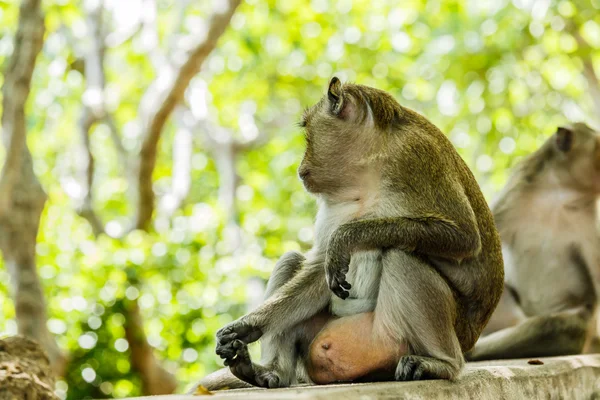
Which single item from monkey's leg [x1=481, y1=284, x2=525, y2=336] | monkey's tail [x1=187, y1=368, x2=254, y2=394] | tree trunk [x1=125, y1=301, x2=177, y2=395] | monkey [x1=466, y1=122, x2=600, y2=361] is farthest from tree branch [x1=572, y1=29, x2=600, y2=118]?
monkey's tail [x1=187, y1=368, x2=254, y2=394]

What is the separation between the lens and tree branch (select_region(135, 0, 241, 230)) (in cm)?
784

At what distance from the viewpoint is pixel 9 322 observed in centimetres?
808

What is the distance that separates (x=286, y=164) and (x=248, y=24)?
236 cm

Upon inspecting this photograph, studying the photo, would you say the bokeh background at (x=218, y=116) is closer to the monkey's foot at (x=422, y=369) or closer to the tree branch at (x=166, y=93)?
the tree branch at (x=166, y=93)

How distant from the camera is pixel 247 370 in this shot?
2902mm

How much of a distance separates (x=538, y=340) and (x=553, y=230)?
2.74ft

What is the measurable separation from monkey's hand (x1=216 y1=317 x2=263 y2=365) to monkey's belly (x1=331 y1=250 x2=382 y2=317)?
1.09 ft

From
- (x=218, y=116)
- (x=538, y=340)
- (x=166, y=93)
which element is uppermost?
(x=218, y=116)

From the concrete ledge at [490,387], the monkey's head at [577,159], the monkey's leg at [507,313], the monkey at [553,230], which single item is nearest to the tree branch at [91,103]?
the monkey's leg at [507,313]

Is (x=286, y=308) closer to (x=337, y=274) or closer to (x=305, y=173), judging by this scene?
(x=337, y=274)

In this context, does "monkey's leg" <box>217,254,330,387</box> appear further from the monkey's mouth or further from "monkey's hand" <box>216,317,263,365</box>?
the monkey's mouth

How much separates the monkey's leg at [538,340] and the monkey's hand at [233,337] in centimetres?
215

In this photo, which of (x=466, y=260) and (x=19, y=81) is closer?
(x=466, y=260)

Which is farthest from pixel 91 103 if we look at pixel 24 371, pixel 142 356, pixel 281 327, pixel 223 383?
pixel 281 327
